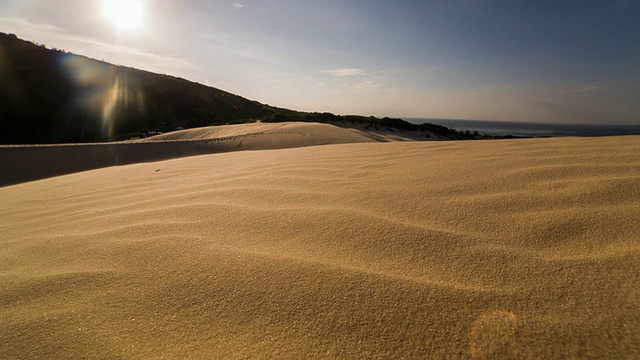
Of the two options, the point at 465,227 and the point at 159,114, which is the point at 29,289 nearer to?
the point at 465,227

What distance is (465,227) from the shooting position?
1044 mm

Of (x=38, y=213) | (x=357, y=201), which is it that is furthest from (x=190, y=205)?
(x=38, y=213)

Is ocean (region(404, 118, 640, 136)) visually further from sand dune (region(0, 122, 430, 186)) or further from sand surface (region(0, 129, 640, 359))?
sand surface (region(0, 129, 640, 359))

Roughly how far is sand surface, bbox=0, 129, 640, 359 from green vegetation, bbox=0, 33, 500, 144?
10580mm

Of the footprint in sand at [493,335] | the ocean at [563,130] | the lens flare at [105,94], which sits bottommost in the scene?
the footprint in sand at [493,335]

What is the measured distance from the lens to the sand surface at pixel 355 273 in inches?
23.0

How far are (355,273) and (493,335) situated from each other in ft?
1.13

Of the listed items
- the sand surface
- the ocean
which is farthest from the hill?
the ocean

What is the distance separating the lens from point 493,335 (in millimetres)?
559

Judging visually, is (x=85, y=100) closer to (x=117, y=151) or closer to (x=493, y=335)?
(x=117, y=151)

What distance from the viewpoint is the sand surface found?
23.0 inches

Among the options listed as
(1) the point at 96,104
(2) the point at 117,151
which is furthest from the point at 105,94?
(2) the point at 117,151

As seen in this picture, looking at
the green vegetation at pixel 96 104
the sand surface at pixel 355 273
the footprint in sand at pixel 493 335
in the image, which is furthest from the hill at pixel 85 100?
the footprint in sand at pixel 493 335

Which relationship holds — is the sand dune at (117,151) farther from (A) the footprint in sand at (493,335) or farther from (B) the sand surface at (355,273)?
(A) the footprint in sand at (493,335)
